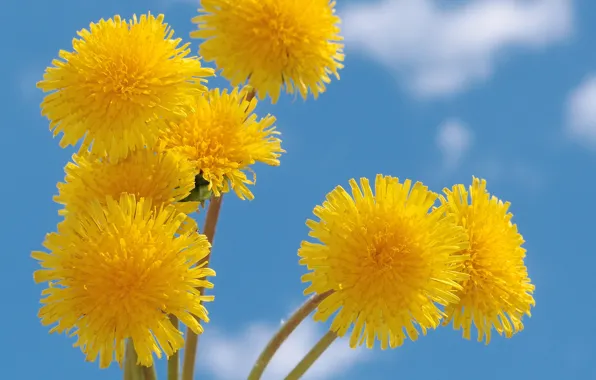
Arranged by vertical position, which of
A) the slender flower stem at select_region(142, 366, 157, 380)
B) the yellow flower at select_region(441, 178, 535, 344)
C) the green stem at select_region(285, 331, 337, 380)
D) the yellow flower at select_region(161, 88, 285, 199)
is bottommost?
the slender flower stem at select_region(142, 366, 157, 380)

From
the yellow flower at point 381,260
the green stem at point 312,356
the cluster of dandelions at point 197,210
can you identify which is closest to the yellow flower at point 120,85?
the cluster of dandelions at point 197,210

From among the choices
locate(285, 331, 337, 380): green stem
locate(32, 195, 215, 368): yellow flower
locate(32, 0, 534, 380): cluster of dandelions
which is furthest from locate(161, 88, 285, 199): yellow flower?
locate(285, 331, 337, 380): green stem

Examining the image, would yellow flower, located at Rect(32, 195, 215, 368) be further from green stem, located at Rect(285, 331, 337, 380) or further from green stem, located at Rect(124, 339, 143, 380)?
green stem, located at Rect(285, 331, 337, 380)

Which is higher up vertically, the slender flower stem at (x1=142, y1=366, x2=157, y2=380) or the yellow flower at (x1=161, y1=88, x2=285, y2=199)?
the yellow flower at (x1=161, y1=88, x2=285, y2=199)

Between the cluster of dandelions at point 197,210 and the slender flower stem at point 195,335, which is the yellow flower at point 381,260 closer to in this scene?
the cluster of dandelions at point 197,210

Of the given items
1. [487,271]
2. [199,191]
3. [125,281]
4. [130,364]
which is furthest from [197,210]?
[487,271]

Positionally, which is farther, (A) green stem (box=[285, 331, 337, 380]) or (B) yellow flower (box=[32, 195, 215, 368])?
(A) green stem (box=[285, 331, 337, 380])
